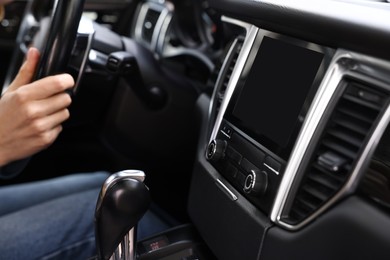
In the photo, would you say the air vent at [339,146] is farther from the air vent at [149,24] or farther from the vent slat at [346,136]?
the air vent at [149,24]

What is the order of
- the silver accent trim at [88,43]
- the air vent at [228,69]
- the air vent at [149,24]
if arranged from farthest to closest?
the air vent at [149,24]
the silver accent trim at [88,43]
the air vent at [228,69]

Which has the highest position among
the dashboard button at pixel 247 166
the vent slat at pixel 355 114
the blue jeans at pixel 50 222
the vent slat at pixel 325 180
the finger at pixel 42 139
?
the vent slat at pixel 355 114

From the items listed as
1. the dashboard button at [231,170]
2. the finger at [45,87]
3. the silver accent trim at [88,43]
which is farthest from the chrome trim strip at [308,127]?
the silver accent trim at [88,43]

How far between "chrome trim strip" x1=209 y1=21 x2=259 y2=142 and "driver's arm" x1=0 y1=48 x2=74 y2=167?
0.84 feet

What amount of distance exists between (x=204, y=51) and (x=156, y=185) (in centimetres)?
42

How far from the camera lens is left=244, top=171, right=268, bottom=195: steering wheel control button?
2.31 ft

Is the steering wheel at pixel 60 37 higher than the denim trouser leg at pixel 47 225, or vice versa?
Answer: the steering wheel at pixel 60 37

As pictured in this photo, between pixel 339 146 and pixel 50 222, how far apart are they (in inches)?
24.8

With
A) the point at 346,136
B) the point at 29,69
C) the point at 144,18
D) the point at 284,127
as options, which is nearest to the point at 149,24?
the point at 144,18

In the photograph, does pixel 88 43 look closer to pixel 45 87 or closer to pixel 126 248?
pixel 45 87

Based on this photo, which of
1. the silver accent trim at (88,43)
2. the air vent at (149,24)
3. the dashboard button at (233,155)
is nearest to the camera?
the dashboard button at (233,155)

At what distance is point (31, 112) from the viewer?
Result: 2.73ft

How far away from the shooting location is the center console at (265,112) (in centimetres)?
68

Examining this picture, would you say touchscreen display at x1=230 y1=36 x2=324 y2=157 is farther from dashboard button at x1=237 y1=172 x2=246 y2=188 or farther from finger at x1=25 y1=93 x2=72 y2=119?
finger at x1=25 y1=93 x2=72 y2=119
